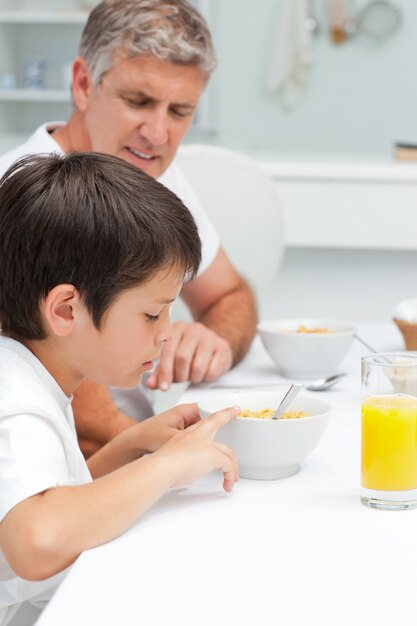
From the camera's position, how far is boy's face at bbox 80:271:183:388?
979mm

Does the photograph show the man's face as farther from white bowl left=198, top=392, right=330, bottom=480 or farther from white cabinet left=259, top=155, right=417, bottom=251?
white cabinet left=259, top=155, right=417, bottom=251

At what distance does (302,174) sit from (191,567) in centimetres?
254

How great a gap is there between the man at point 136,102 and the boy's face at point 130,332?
1.37 ft

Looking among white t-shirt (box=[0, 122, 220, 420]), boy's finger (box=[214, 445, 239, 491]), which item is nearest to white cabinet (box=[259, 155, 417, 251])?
white t-shirt (box=[0, 122, 220, 420])

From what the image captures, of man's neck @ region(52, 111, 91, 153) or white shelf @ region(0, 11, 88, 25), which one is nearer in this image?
man's neck @ region(52, 111, 91, 153)

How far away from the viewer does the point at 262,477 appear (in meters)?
0.97

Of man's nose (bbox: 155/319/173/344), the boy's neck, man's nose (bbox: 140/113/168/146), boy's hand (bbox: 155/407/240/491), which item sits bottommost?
boy's hand (bbox: 155/407/240/491)

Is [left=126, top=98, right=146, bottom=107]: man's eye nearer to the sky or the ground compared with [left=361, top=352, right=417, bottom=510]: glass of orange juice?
nearer to the sky

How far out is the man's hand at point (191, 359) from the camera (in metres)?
1.38

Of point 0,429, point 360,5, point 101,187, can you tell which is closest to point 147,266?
point 101,187

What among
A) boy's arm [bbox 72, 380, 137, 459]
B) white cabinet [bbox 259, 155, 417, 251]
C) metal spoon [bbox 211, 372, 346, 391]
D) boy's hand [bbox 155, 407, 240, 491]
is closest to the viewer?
boy's hand [bbox 155, 407, 240, 491]

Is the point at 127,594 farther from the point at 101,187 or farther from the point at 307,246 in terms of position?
the point at 307,246

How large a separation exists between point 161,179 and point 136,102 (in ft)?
0.79

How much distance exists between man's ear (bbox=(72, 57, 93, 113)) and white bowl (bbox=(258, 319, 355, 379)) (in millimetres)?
533
